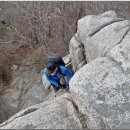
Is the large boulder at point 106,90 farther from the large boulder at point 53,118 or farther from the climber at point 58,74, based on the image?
the climber at point 58,74

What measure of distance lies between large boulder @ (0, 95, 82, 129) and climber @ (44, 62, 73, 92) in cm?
134

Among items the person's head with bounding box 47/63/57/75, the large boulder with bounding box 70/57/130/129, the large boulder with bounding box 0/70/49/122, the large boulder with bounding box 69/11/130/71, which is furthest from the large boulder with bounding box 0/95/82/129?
the large boulder with bounding box 0/70/49/122

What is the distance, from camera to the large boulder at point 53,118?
12.1ft

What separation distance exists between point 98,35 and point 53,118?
275 cm

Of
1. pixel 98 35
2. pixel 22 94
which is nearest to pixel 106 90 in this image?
pixel 98 35

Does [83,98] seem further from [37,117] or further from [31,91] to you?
[31,91]

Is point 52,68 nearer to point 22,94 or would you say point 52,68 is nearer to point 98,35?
point 98,35

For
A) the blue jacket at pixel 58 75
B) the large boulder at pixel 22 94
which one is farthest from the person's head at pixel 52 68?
the large boulder at pixel 22 94

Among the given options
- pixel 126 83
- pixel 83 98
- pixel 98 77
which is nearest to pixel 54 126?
pixel 83 98

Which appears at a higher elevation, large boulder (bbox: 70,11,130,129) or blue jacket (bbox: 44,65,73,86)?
large boulder (bbox: 70,11,130,129)

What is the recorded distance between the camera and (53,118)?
378 centimetres

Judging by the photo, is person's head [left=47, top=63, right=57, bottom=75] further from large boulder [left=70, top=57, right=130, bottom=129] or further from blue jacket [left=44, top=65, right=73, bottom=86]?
large boulder [left=70, top=57, right=130, bottom=129]

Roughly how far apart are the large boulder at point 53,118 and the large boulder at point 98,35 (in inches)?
63.0

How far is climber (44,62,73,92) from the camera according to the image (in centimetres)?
543
